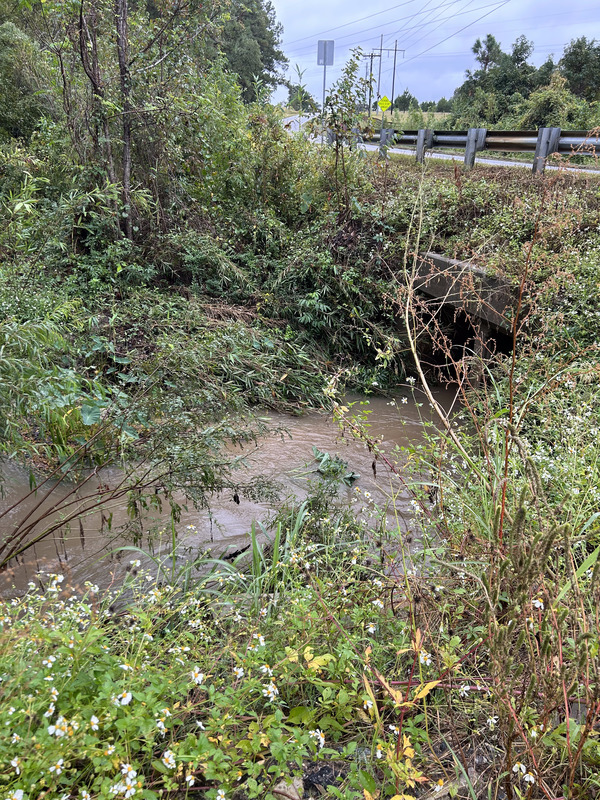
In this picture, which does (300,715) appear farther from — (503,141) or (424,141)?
(424,141)

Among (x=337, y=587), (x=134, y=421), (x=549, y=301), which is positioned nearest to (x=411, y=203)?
(x=549, y=301)

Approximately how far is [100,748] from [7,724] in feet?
0.83

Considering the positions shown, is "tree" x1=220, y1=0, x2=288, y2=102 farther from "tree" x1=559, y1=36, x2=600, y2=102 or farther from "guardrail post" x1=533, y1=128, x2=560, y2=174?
"guardrail post" x1=533, y1=128, x2=560, y2=174

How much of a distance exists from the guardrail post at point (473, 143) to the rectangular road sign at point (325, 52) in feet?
24.4

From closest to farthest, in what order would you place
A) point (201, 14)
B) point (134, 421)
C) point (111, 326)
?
point (134, 421) → point (111, 326) → point (201, 14)

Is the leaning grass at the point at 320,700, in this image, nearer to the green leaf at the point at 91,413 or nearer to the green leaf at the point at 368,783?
the green leaf at the point at 368,783

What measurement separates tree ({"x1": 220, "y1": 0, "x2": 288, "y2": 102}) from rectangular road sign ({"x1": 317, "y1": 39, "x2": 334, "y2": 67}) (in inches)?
494

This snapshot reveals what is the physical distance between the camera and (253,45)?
104 feet

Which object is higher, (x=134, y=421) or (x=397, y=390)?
(x=134, y=421)

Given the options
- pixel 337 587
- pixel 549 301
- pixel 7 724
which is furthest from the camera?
pixel 549 301

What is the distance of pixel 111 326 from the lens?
552 cm

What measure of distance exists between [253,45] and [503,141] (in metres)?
28.1

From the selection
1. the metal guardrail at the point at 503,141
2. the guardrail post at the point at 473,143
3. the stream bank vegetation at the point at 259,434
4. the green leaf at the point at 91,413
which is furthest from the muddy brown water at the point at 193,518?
the guardrail post at the point at 473,143

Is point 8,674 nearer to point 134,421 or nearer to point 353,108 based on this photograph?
point 134,421
